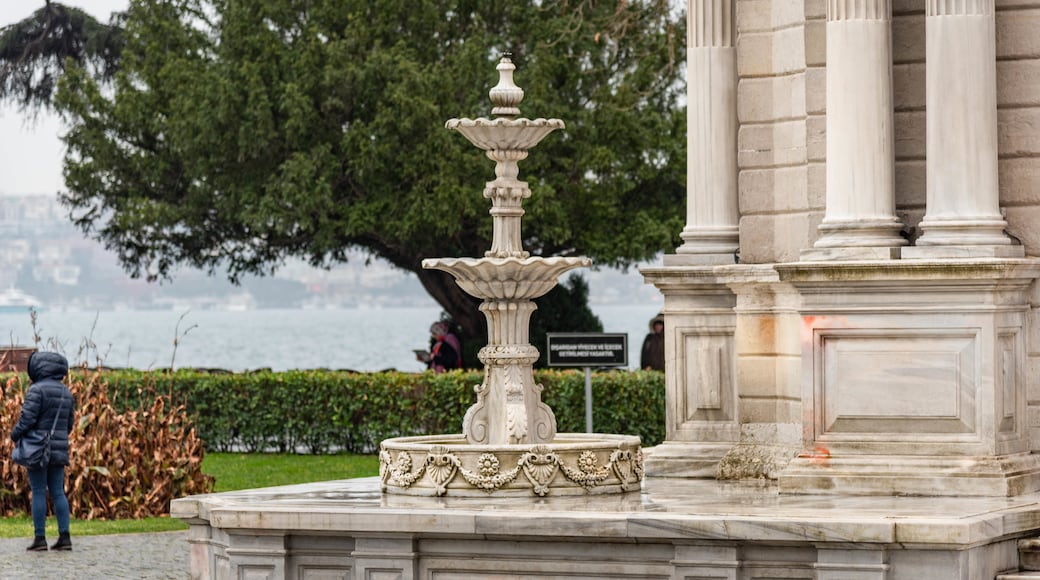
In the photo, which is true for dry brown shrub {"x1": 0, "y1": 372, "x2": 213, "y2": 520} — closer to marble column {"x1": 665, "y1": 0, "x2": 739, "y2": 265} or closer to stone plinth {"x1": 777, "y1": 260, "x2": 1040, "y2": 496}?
marble column {"x1": 665, "y1": 0, "x2": 739, "y2": 265}

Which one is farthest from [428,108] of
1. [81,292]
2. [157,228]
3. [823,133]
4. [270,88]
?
[81,292]

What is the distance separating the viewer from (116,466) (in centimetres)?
2136

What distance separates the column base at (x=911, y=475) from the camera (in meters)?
14.1

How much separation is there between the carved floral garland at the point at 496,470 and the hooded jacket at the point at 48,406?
17.9 ft

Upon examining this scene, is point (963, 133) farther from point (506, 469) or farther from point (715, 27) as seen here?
point (506, 469)

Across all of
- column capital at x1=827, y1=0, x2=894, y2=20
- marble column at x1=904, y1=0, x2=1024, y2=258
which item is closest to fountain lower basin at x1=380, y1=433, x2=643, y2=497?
marble column at x1=904, y1=0, x2=1024, y2=258

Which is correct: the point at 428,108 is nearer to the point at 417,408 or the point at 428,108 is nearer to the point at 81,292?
the point at 417,408

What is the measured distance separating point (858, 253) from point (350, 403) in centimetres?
1517

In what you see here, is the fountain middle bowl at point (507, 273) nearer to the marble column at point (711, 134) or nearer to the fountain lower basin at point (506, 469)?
the fountain lower basin at point (506, 469)

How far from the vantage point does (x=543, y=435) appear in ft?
48.1

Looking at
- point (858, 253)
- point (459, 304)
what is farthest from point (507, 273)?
point (459, 304)

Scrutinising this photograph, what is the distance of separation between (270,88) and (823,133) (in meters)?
21.1

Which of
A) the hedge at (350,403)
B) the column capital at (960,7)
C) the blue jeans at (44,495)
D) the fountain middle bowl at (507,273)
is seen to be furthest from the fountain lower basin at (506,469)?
the hedge at (350,403)

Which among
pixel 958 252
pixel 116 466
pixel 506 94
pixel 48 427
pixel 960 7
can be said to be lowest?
pixel 116 466
